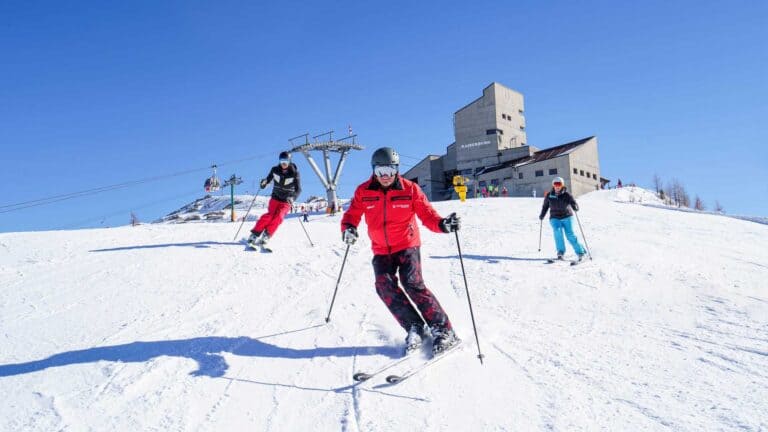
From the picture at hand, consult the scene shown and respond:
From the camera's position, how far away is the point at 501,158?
139 feet

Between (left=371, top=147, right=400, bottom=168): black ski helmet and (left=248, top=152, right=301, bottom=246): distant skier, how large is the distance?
4.97 m

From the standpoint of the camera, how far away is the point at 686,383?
2.80 metres

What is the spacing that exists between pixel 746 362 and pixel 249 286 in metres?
5.68

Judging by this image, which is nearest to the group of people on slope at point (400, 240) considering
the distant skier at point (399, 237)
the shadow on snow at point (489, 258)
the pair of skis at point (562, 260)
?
the distant skier at point (399, 237)

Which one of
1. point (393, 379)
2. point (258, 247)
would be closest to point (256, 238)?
point (258, 247)

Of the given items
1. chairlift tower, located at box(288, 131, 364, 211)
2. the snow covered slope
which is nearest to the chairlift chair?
chairlift tower, located at box(288, 131, 364, 211)

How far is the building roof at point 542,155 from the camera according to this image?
3825 centimetres

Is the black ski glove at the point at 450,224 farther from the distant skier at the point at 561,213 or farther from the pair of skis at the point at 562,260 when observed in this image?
the distant skier at the point at 561,213

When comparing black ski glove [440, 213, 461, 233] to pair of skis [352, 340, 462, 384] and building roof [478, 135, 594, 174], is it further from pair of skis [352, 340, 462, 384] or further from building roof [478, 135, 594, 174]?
building roof [478, 135, 594, 174]

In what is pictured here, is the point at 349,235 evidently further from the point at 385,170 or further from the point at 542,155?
the point at 542,155

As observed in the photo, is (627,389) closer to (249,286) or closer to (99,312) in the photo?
(249,286)

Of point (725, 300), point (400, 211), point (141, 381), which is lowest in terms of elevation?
point (725, 300)

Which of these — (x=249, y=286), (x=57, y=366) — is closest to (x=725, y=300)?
(x=249, y=286)

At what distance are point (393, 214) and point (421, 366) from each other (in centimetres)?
146
